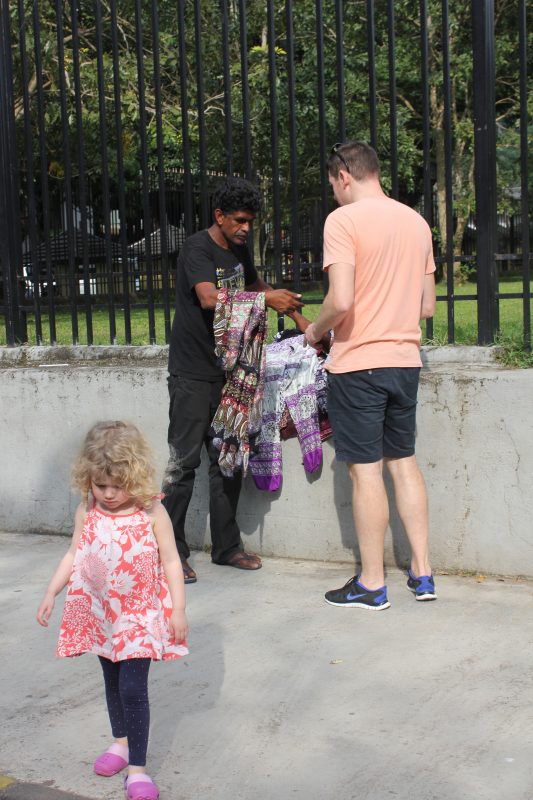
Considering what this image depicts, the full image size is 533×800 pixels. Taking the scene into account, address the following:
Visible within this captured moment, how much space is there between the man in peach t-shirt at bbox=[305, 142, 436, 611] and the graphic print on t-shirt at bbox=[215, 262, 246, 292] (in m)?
0.61

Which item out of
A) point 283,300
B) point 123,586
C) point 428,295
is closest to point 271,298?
point 283,300

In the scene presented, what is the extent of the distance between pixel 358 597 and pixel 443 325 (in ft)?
6.93

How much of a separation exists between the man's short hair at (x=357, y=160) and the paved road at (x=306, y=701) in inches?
76.1

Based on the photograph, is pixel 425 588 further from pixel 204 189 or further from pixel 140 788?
pixel 204 189

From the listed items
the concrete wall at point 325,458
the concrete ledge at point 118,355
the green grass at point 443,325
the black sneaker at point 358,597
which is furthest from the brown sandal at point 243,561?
the green grass at point 443,325

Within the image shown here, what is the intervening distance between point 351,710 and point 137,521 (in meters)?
1.07

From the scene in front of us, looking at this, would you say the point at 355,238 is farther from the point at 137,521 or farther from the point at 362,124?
the point at 362,124

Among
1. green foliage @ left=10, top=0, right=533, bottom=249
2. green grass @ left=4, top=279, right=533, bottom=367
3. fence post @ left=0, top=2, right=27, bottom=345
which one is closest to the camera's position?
green grass @ left=4, top=279, right=533, bottom=367

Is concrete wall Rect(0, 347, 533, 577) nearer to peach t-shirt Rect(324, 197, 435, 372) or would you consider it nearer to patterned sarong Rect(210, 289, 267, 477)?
patterned sarong Rect(210, 289, 267, 477)

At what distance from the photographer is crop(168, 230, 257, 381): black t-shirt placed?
494 centimetres

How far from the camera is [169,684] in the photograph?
3816mm

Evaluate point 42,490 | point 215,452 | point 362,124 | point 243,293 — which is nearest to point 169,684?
point 215,452

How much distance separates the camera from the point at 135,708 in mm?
2986

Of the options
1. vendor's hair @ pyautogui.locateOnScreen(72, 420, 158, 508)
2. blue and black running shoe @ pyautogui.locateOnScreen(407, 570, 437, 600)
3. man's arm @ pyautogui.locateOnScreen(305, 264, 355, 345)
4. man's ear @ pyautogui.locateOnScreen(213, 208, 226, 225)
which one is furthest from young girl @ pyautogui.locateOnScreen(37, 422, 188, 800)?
man's ear @ pyautogui.locateOnScreen(213, 208, 226, 225)
